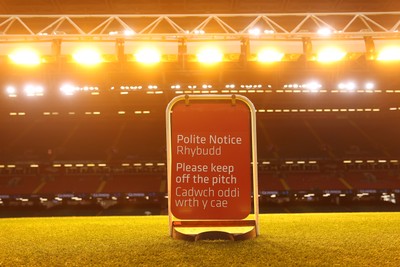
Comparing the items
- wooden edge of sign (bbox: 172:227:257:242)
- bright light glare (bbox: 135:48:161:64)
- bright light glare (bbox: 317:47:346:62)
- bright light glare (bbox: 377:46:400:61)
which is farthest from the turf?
A: bright light glare (bbox: 377:46:400:61)

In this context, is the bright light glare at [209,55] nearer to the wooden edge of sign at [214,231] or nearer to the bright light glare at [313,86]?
the wooden edge of sign at [214,231]

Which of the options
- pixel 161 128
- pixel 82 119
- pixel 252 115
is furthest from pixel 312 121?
pixel 252 115

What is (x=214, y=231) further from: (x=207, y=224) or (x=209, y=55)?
(x=209, y=55)

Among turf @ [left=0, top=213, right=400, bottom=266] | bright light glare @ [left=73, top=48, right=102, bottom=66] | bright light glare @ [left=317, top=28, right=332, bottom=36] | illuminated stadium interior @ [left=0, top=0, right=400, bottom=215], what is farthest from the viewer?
illuminated stadium interior @ [left=0, top=0, right=400, bottom=215]

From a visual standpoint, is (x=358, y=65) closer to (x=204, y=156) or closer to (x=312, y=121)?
(x=204, y=156)

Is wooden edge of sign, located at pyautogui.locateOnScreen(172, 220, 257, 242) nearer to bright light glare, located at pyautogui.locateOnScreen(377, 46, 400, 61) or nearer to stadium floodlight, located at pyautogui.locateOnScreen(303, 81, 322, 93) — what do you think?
bright light glare, located at pyautogui.locateOnScreen(377, 46, 400, 61)

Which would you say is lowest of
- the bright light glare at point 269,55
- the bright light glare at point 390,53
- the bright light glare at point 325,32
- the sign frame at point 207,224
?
the sign frame at point 207,224

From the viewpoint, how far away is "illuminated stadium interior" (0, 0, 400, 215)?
26.1 feet

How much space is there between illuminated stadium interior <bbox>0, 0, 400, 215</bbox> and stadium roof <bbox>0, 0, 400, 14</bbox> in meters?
0.03

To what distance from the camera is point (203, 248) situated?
2279 millimetres

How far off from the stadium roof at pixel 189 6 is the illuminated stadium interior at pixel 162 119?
33 mm

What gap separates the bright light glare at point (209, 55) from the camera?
6680mm

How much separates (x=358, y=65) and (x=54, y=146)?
15119 mm

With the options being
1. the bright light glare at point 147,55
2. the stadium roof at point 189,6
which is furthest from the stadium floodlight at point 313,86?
the bright light glare at point 147,55
